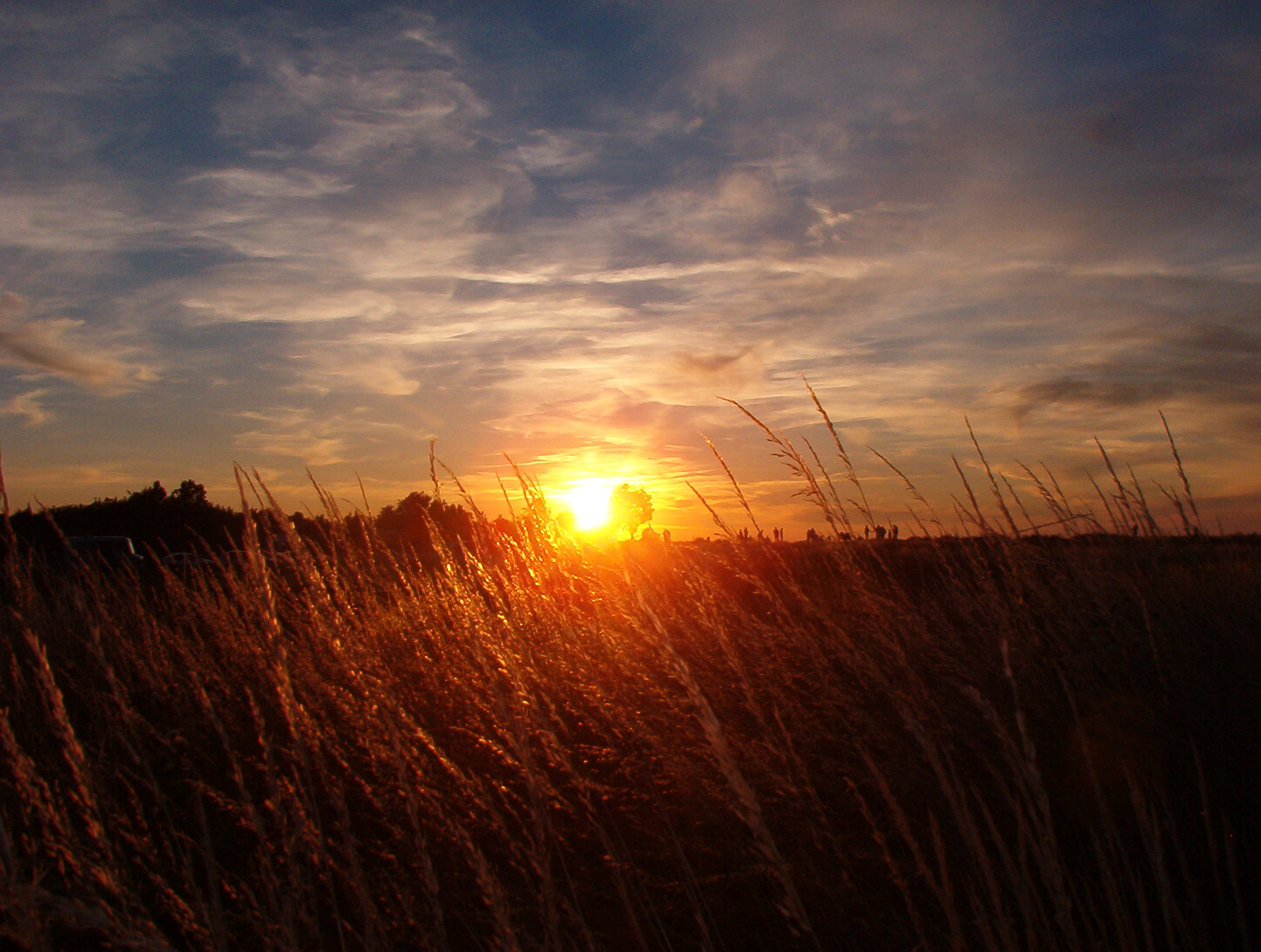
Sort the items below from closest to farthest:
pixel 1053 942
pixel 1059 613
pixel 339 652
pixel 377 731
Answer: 1. pixel 1053 942
2. pixel 339 652
3. pixel 377 731
4. pixel 1059 613

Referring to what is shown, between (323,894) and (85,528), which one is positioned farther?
(85,528)

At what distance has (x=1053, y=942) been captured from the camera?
1.42m

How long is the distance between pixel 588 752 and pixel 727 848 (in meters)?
0.79

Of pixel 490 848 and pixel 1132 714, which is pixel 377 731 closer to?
pixel 490 848

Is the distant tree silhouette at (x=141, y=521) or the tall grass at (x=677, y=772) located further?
the distant tree silhouette at (x=141, y=521)

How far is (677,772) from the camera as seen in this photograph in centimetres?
237

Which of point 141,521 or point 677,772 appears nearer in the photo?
point 677,772

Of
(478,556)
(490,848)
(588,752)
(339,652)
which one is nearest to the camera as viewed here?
(339,652)

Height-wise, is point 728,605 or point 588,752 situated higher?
point 728,605

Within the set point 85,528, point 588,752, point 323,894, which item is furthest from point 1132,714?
point 85,528

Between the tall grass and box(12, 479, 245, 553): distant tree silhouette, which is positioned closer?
the tall grass

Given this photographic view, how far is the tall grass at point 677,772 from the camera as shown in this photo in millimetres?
1514

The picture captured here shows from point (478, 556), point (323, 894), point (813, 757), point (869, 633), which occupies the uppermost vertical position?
point (478, 556)

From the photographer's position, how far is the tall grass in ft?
4.97
